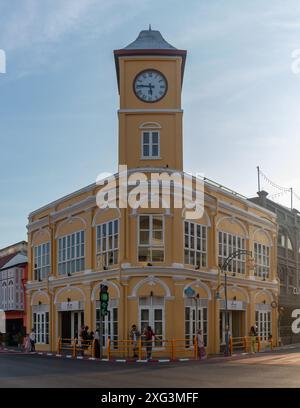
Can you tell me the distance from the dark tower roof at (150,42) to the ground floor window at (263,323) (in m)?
18.3

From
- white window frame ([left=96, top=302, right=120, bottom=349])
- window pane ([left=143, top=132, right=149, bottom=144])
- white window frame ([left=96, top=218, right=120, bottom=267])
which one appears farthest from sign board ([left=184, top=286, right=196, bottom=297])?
window pane ([left=143, top=132, right=149, bottom=144])

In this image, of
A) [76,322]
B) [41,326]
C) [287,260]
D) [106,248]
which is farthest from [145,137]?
[287,260]

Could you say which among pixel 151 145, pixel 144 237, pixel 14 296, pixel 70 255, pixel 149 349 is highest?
pixel 151 145

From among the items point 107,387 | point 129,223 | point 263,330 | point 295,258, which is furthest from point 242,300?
point 107,387

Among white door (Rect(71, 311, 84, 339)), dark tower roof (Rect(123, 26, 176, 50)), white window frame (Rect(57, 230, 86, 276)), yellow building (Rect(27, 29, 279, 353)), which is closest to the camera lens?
yellow building (Rect(27, 29, 279, 353))

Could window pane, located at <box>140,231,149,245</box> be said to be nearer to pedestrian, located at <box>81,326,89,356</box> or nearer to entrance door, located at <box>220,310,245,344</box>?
pedestrian, located at <box>81,326,89,356</box>

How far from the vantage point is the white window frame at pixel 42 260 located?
43.2 meters

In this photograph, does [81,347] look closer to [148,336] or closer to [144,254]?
[148,336]

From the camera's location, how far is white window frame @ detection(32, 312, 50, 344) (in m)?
42.4

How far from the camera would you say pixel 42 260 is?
145ft

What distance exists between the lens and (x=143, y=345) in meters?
32.4

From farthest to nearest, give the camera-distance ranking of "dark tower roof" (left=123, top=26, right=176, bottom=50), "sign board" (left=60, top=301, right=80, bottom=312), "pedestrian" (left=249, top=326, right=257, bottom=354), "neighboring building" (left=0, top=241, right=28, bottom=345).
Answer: "neighboring building" (left=0, top=241, right=28, bottom=345)
"sign board" (left=60, top=301, right=80, bottom=312)
"dark tower roof" (left=123, top=26, right=176, bottom=50)
"pedestrian" (left=249, top=326, right=257, bottom=354)

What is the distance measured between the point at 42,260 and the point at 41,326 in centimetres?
440

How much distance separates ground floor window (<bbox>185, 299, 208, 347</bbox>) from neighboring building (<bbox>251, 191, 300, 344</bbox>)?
16.1 metres
